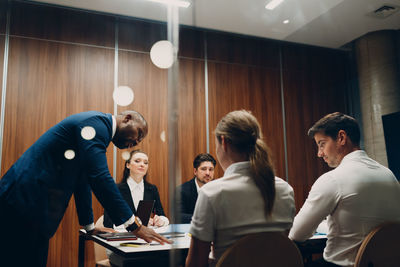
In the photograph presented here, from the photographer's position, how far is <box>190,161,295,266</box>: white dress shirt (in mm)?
1036

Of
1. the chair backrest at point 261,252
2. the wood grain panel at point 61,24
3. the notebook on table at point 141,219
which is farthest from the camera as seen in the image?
the wood grain panel at point 61,24

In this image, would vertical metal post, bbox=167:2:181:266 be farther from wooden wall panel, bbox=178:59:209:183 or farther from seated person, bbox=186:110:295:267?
seated person, bbox=186:110:295:267

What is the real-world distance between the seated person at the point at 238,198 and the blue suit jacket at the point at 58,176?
23.6 inches

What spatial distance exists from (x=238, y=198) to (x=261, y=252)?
17 cm

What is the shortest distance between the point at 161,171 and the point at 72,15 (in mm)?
1767

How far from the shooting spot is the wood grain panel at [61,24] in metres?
3.07

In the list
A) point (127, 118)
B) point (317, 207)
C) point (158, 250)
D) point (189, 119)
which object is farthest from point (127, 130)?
point (317, 207)

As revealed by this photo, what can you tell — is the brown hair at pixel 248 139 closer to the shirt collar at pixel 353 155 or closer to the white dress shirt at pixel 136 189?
the shirt collar at pixel 353 155

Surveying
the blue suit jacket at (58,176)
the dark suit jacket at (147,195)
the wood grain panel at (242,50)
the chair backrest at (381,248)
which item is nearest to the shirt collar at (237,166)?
the chair backrest at (381,248)

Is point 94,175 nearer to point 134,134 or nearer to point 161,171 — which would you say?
point 134,134

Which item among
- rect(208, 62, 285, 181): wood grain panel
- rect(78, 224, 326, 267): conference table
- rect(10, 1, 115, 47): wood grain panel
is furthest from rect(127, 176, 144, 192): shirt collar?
rect(10, 1, 115, 47): wood grain panel

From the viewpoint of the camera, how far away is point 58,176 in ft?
5.22

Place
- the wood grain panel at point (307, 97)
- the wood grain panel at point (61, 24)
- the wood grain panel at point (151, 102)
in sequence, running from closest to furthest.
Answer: the wood grain panel at point (307, 97), the wood grain panel at point (61, 24), the wood grain panel at point (151, 102)

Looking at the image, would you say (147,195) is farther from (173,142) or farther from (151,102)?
(173,142)
